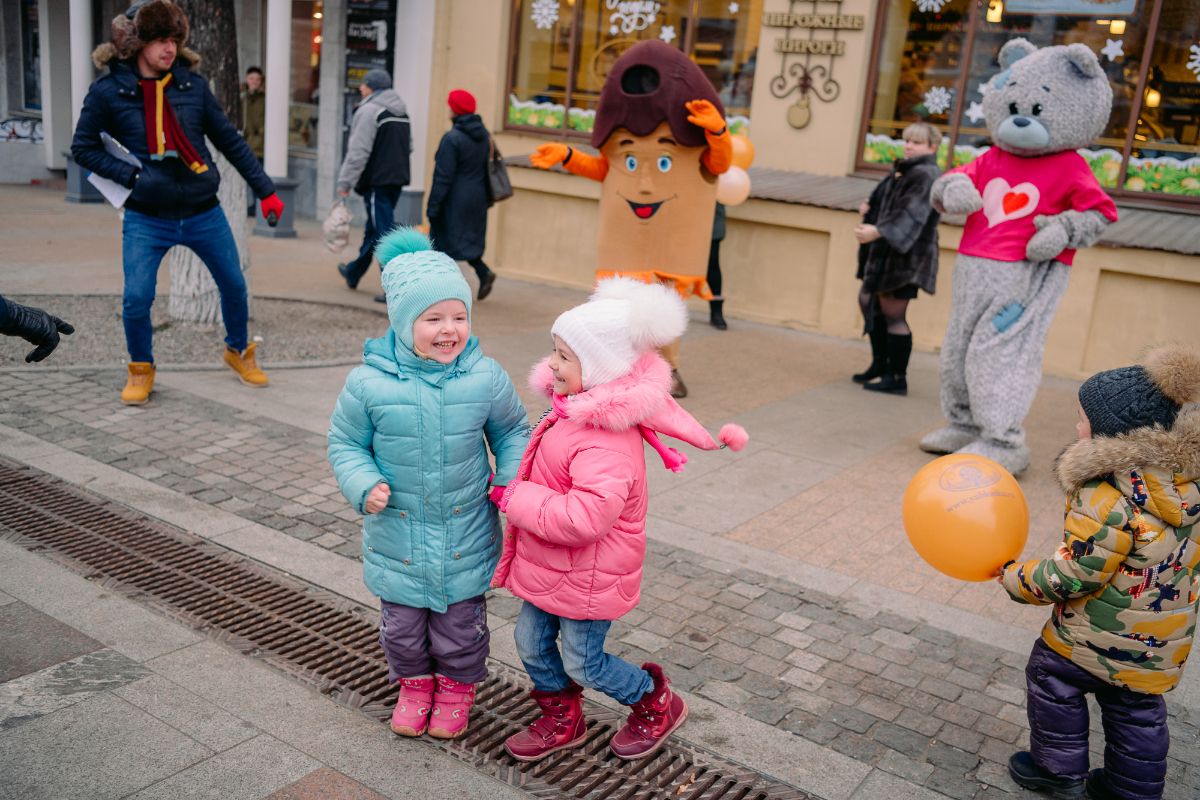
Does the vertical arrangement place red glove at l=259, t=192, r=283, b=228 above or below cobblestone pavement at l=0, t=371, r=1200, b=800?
above

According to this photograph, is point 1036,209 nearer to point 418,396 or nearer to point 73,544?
point 418,396

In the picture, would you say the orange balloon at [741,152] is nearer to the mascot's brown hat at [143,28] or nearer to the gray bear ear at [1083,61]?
the gray bear ear at [1083,61]

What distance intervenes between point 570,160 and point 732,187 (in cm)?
216

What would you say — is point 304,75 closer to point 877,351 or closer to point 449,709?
point 877,351

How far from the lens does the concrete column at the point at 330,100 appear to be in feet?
49.7

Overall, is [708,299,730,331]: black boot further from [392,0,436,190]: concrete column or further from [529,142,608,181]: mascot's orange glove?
[392,0,436,190]: concrete column

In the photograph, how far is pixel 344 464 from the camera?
126 inches

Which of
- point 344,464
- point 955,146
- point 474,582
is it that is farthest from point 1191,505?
point 955,146

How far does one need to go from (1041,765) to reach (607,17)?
1053cm

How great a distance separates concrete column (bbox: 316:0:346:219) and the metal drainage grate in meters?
10.7

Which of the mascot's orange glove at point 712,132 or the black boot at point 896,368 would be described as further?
the black boot at point 896,368

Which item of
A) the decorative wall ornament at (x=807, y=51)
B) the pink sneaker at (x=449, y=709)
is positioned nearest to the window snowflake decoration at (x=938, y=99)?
the decorative wall ornament at (x=807, y=51)

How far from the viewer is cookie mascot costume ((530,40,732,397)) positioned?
6934 mm

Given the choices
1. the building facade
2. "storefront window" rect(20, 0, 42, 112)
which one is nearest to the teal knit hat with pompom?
the building facade
